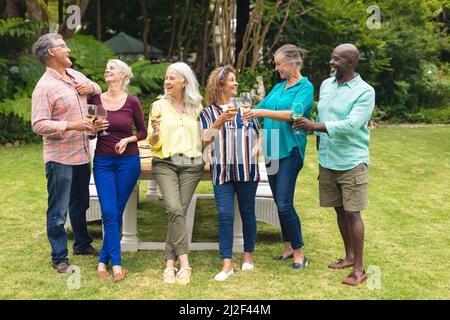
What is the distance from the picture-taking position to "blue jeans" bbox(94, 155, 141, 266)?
4.99 metres

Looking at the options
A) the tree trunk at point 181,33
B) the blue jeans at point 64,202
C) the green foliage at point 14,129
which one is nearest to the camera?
the blue jeans at point 64,202

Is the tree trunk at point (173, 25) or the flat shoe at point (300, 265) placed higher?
the tree trunk at point (173, 25)

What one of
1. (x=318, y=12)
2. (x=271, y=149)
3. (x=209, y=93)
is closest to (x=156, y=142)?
(x=209, y=93)

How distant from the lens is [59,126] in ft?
15.9

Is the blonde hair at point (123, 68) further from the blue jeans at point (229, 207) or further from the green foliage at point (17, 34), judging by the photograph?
the green foliage at point (17, 34)

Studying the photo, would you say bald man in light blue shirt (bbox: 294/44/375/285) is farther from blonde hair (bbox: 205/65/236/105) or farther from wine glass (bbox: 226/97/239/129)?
blonde hair (bbox: 205/65/236/105)

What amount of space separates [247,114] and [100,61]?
872 centimetres

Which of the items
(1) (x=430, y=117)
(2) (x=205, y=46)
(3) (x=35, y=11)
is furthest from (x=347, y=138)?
(2) (x=205, y=46)

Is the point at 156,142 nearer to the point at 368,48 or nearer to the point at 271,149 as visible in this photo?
the point at 271,149

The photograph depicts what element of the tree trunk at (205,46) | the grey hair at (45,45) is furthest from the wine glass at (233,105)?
the tree trunk at (205,46)

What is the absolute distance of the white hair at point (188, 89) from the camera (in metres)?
5.05

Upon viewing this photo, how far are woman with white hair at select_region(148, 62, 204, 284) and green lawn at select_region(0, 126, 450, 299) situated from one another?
0.27 metres

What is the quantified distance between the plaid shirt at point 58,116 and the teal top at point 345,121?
1.90 m

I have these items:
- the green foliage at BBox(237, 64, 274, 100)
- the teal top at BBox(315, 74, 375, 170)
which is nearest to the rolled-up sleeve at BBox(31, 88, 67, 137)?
the teal top at BBox(315, 74, 375, 170)
